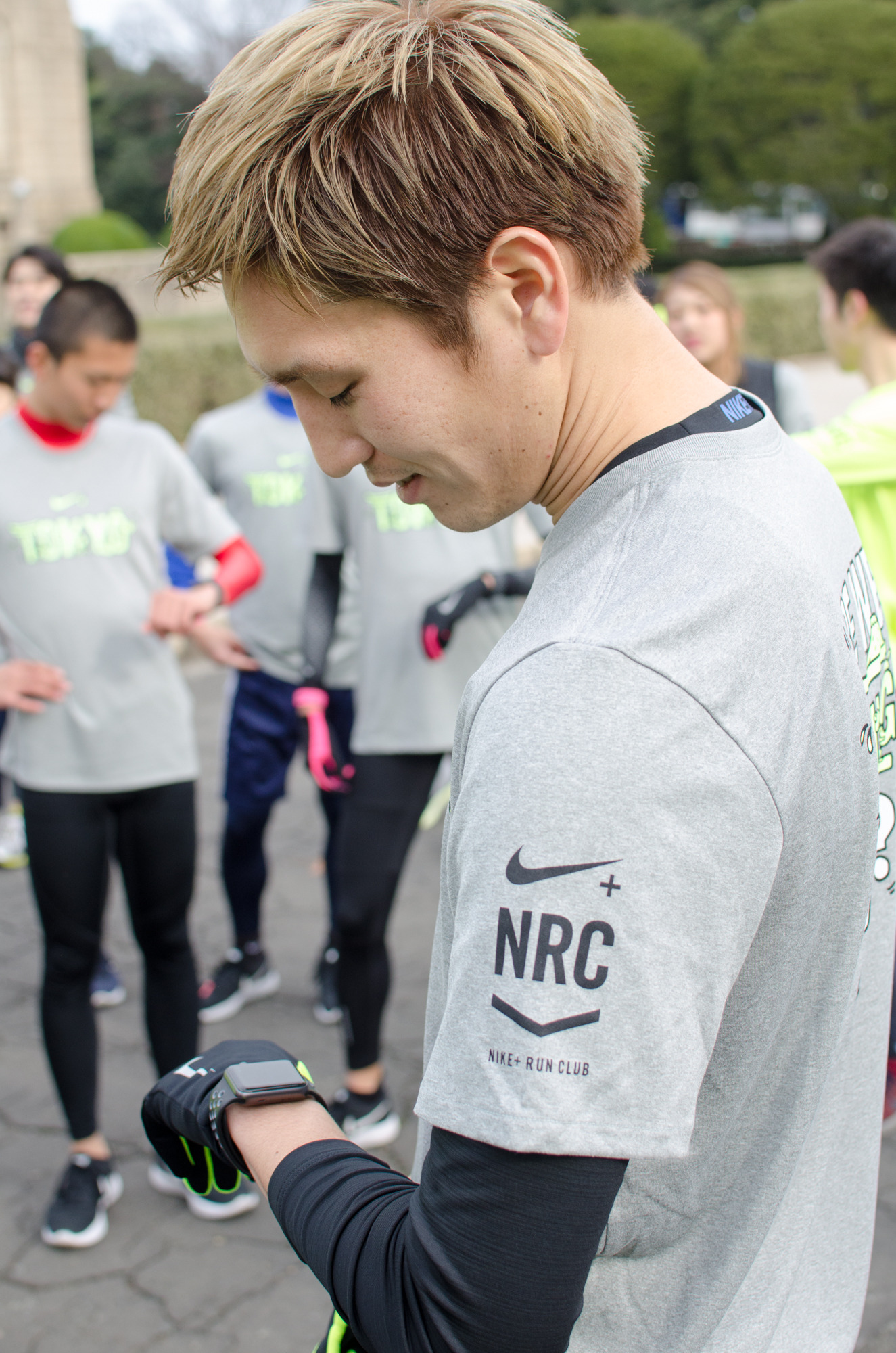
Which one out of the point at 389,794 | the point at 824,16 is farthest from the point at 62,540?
the point at 824,16

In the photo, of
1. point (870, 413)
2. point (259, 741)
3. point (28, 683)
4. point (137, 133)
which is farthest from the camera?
point (137, 133)

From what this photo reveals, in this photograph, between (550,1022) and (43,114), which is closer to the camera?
(550,1022)

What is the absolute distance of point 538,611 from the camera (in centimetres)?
89

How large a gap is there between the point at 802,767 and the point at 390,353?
45 cm

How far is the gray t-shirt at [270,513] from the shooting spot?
14.0 ft

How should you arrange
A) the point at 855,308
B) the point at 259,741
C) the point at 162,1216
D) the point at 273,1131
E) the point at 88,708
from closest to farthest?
the point at 273,1131 → the point at 88,708 → the point at 162,1216 → the point at 855,308 → the point at 259,741

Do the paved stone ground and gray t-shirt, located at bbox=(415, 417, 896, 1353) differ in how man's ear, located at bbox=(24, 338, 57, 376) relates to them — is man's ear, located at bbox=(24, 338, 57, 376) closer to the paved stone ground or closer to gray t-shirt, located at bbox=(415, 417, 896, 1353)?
the paved stone ground

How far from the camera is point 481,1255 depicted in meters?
0.80

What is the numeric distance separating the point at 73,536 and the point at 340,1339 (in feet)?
7.28

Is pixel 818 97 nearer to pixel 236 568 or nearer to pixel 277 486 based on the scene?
pixel 277 486

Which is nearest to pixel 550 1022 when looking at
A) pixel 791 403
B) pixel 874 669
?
pixel 874 669

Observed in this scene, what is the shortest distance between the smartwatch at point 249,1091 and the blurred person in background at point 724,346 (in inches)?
144

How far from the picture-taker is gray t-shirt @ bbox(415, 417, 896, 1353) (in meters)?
0.77

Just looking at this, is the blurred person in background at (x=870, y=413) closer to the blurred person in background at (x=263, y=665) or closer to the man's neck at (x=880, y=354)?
the man's neck at (x=880, y=354)
